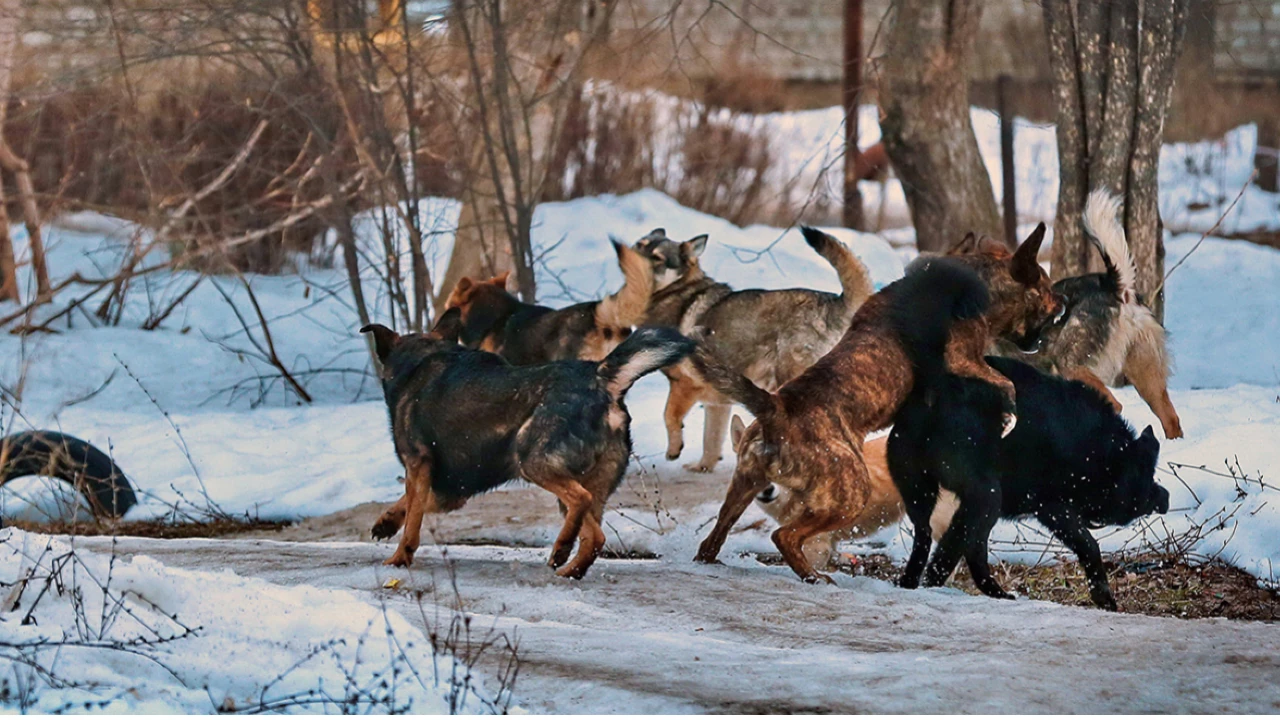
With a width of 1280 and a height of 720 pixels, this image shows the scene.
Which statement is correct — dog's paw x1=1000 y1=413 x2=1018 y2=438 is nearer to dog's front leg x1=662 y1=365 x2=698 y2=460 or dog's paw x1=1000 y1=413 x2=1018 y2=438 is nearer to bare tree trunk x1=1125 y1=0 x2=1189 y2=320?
dog's front leg x1=662 y1=365 x2=698 y2=460

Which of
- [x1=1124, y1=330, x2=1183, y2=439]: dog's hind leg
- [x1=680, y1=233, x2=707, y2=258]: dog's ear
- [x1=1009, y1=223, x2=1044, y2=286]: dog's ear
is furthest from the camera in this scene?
[x1=680, y1=233, x2=707, y2=258]: dog's ear

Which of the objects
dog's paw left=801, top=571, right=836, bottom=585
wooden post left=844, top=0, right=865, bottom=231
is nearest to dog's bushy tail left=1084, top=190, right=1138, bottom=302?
dog's paw left=801, top=571, right=836, bottom=585

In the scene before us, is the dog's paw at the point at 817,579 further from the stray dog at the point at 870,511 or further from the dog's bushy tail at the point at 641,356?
the dog's bushy tail at the point at 641,356

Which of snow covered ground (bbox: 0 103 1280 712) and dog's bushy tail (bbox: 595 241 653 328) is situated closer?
snow covered ground (bbox: 0 103 1280 712)

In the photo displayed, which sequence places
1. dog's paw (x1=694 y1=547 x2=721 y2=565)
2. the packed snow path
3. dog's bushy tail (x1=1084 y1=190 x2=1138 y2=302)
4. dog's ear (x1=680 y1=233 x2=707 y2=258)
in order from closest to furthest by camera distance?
the packed snow path
dog's paw (x1=694 y1=547 x2=721 y2=565)
dog's bushy tail (x1=1084 y1=190 x2=1138 y2=302)
dog's ear (x1=680 y1=233 x2=707 y2=258)

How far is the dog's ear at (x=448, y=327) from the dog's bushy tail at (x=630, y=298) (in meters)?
2.22

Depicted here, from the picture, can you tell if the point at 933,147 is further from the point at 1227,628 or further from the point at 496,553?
the point at 1227,628

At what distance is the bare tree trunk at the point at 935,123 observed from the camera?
13148 mm

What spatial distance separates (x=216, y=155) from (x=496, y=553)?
888cm

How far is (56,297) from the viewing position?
1689 cm

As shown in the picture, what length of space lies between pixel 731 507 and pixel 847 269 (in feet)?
10.8

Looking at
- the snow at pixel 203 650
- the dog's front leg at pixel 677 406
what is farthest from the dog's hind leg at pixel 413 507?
the dog's front leg at pixel 677 406

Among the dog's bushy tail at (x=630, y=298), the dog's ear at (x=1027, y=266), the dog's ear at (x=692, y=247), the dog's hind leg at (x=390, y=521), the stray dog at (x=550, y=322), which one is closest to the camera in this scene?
the dog's ear at (x=1027, y=266)

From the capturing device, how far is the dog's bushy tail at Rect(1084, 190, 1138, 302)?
8.65 m
